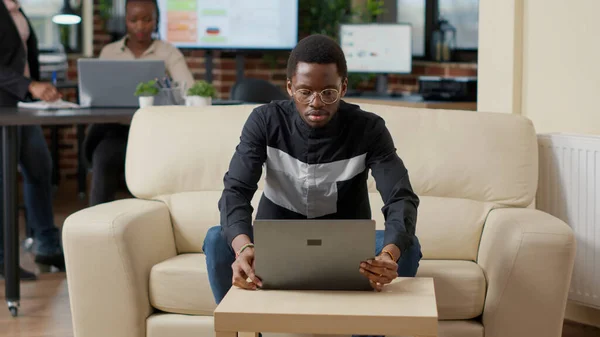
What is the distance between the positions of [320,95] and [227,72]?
475 cm

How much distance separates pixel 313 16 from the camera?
6.90 m

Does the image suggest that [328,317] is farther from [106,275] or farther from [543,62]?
[543,62]

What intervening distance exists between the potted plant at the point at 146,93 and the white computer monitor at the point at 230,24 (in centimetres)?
192

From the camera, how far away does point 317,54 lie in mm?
2441

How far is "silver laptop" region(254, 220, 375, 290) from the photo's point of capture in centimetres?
217

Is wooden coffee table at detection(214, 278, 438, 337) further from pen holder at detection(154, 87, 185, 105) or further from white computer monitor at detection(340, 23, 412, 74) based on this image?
white computer monitor at detection(340, 23, 412, 74)

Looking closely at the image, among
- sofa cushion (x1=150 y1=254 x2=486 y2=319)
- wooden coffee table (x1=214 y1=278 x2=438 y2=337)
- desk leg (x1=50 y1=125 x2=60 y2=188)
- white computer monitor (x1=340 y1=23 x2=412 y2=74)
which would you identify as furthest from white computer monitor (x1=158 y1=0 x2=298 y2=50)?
wooden coffee table (x1=214 y1=278 x2=438 y2=337)

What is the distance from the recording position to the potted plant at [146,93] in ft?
14.3

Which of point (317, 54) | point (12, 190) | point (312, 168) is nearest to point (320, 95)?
point (317, 54)

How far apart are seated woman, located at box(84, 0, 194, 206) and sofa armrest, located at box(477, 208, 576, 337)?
88.5 inches

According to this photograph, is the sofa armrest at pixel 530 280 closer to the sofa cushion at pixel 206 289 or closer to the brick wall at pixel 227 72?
the sofa cushion at pixel 206 289

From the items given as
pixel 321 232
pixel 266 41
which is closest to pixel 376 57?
pixel 266 41

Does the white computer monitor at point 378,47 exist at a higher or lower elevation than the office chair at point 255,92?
higher

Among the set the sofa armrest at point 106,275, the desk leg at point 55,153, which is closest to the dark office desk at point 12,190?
the sofa armrest at point 106,275
